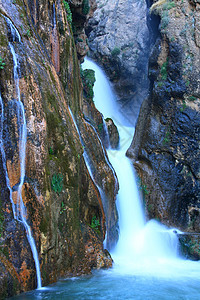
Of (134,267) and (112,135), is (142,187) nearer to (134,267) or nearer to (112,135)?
(112,135)

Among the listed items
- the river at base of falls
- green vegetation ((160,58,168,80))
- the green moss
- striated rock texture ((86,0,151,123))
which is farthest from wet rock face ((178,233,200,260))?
striated rock texture ((86,0,151,123))

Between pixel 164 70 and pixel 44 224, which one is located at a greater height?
pixel 164 70

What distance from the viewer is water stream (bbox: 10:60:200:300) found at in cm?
527

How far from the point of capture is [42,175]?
5453 millimetres

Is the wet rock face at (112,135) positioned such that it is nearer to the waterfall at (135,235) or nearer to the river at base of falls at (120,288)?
the waterfall at (135,235)

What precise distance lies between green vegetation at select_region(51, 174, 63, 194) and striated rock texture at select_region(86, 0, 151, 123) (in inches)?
569

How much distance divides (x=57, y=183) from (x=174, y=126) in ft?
24.7

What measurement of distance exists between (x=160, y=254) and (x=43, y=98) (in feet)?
22.7

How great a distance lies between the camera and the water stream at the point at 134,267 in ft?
17.3

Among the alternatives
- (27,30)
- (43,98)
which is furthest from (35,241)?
(27,30)

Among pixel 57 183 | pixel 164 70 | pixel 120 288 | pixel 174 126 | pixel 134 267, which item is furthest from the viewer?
pixel 164 70

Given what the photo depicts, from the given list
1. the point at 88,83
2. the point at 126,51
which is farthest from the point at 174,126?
the point at 126,51

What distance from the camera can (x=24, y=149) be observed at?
5.23 metres

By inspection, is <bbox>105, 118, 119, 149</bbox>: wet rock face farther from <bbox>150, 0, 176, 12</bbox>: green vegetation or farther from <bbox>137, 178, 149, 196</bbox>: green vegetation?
<bbox>150, 0, 176, 12</bbox>: green vegetation
